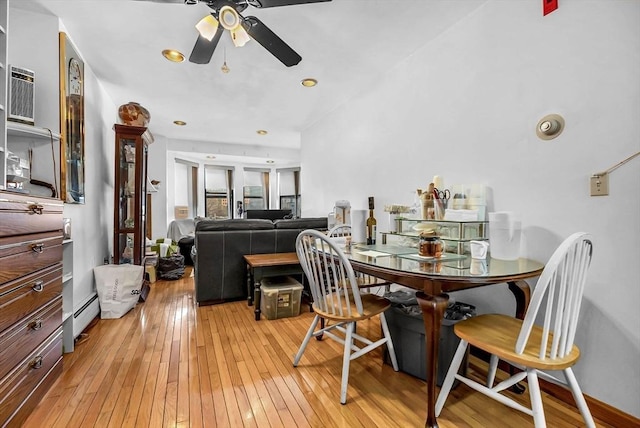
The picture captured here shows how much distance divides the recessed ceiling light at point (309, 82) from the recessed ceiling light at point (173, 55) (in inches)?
50.0

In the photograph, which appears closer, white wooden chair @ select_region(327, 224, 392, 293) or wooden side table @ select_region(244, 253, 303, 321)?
white wooden chair @ select_region(327, 224, 392, 293)

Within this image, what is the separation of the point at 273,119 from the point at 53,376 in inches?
159

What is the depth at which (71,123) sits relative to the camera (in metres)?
2.45

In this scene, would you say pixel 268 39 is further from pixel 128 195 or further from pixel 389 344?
pixel 128 195

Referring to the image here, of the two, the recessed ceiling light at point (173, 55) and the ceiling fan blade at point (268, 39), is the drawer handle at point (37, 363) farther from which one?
the recessed ceiling light at point (173, 55)

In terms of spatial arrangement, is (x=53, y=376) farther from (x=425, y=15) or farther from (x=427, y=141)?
(x=425, y=15)

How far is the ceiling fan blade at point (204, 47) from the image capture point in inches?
79.0

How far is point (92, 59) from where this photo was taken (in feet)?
9.33

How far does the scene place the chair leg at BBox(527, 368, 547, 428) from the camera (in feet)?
3.76

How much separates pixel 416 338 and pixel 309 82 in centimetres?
287

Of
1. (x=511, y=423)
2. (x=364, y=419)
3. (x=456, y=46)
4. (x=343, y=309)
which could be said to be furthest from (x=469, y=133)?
(x=364, y=419)

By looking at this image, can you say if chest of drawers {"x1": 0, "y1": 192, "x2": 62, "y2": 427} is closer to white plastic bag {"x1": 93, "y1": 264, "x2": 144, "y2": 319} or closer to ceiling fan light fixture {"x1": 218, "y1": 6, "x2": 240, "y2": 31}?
white plastic bag {"x1": 93, "y1": 264, "x2": 144, "y2": 319}

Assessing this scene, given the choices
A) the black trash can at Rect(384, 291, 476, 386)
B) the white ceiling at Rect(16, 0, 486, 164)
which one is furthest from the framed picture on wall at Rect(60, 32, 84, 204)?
the black trash can at Rect(384, 291, 476, 386)

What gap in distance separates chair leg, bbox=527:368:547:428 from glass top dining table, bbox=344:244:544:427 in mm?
361
